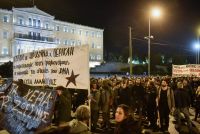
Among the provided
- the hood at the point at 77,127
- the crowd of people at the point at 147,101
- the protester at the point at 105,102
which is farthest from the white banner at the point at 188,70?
the hood at the point at 77,127

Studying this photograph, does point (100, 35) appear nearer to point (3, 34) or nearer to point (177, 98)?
point (3, 34)

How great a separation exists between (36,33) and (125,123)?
307ft

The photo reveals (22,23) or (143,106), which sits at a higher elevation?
(22,23)

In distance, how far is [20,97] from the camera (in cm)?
843

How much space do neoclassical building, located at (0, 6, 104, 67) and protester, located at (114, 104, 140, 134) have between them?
8191 centimetres

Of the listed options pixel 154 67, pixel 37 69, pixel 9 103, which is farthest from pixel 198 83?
pixel 154 67

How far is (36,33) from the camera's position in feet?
320

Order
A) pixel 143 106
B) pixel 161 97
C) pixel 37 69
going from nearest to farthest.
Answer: pixel 37 69, pixel 161 97, pixel 143 106

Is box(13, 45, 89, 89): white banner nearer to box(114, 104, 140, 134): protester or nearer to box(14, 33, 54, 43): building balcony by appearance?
box(114, 104, 140, 134): protester

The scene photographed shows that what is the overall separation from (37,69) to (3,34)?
8144 centimetres

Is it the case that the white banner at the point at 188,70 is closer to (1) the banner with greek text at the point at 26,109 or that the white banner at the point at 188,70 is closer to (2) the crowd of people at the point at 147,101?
(2) the crowd of people at the point at 147,101

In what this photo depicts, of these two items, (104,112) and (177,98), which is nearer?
(177,98)

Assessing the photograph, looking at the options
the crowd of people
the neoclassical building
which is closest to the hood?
the crowd of people

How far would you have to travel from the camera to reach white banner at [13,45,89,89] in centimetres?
895
